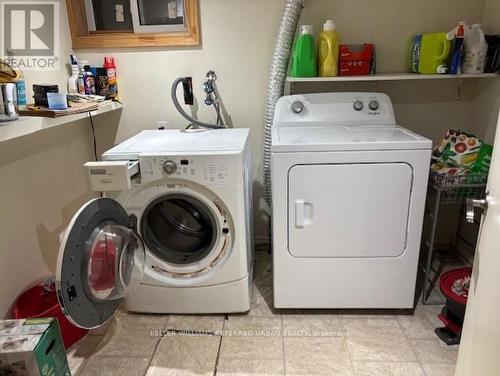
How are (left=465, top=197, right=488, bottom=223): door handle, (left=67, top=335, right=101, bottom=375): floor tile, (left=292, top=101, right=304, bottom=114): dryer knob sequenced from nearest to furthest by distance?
(left=465, top=197, right=488, bottom=223): door handle → (left=67, top=335, right=101, bottom=375): floor tile → (left=292, top=101, right=304, bottom=114): dryer knob

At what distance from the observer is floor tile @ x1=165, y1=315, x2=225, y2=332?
190cm

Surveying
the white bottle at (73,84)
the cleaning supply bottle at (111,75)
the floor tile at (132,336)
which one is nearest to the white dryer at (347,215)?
the floor tile at (132,336)

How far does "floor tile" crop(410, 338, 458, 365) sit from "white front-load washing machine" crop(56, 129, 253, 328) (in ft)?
2.75

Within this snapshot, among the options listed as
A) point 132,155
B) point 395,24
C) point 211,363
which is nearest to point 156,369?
point 211,363

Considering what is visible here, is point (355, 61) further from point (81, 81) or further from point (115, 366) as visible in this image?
point (115, 366)

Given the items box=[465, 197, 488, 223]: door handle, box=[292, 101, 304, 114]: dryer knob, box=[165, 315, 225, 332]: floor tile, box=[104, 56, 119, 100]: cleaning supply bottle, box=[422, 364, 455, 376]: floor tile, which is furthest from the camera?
box=[104, 56, 119, 100]: cleaning supply bottle

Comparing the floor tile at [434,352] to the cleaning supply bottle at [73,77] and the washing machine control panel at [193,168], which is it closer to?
the washing machine control panel at [193,168]

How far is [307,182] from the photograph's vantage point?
66.0 inches

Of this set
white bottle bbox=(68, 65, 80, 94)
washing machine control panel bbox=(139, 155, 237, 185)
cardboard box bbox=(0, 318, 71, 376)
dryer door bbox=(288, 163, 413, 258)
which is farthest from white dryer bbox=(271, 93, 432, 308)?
white bottle bbox=(68, 65, 80, 94)

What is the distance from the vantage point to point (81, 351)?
1.75 m

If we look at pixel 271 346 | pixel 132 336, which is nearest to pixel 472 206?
pixel 271 346

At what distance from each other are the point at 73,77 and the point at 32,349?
4.96ft

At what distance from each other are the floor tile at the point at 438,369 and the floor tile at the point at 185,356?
0.92 metres

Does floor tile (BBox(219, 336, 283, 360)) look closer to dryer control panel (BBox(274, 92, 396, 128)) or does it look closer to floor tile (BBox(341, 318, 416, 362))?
floor tile (BBox(341, 318, 416, 362))
